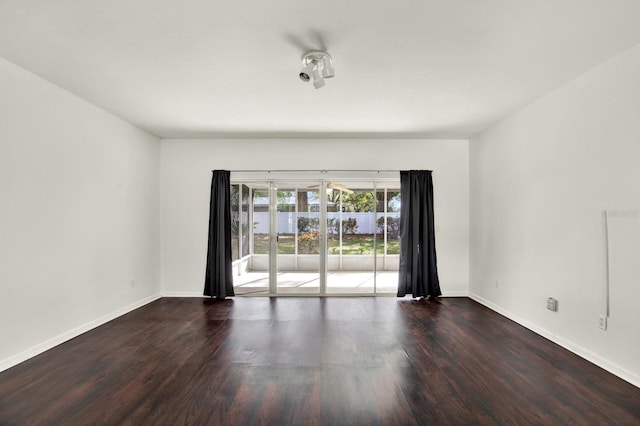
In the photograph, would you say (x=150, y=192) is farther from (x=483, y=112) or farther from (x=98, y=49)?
(x=483, y=112)

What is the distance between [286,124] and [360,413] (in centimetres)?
369

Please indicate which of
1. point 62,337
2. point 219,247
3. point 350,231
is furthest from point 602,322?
point 62,337

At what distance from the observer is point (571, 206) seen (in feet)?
10.8

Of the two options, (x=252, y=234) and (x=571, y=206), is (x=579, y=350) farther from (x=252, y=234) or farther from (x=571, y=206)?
(x=252, y=234)

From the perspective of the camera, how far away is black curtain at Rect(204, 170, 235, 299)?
5352 mm

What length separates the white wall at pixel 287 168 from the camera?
551 centimetres

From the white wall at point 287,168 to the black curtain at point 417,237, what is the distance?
7.7 inches

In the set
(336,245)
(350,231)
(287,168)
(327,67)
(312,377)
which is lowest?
(312,377)

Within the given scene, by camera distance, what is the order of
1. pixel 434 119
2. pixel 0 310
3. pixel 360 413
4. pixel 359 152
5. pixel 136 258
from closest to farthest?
pixel 360 413, pixel 0 310, pixel 434 119, pixel 136 258, pixel 359 152

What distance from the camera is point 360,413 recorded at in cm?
222

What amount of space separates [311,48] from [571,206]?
2990 mm

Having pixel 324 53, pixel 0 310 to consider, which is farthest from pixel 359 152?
pixel 0 310

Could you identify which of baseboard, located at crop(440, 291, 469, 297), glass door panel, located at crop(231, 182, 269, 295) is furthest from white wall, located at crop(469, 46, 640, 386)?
glass door panel, located at crop(231, 182, 269, 295)

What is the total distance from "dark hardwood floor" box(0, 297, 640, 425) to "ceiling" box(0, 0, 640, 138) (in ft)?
8.85
